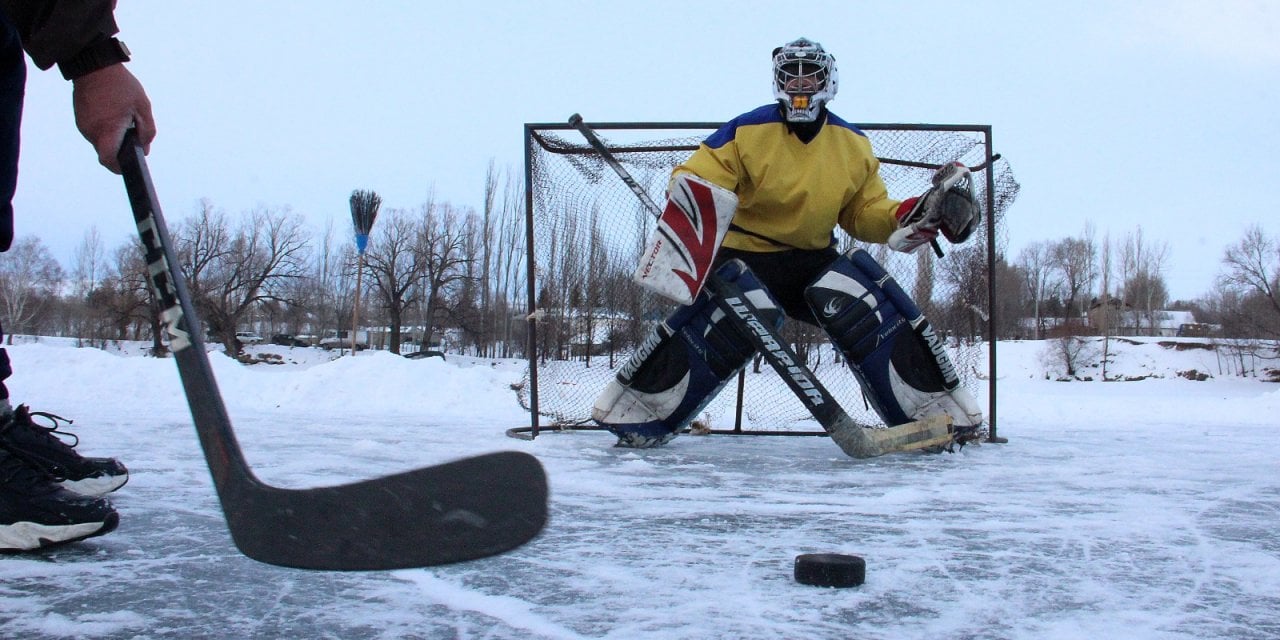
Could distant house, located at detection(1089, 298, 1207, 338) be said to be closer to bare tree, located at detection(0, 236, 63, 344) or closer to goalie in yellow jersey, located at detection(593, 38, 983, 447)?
goalie in yellow jersey, located at detection(593, 38, 983, 447)

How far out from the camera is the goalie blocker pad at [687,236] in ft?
8.96

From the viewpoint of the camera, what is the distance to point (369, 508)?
99cm

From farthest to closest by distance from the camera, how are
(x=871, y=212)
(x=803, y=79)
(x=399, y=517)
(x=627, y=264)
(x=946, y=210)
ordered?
(x=627, y=264)
(x=871, y=212)
(x=803, y=79)
(x=946, y=210)
(x=399, y=517)

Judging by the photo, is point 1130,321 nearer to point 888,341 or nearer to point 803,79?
point 888,341

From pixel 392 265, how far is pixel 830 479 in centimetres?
2837

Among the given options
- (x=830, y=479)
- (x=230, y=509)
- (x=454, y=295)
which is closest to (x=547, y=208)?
(x=830, y=479)

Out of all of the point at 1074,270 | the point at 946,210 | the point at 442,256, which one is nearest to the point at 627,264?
the point at 946,210

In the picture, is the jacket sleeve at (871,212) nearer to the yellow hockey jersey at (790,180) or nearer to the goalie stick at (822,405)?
the yellow hockey jersey at (790,180)

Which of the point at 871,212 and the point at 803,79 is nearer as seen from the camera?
the point at 803,79

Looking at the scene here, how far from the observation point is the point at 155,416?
3887 millimetres

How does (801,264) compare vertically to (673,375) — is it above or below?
above

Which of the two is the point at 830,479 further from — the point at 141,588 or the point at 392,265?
the point at 392,265

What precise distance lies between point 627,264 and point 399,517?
3223mm

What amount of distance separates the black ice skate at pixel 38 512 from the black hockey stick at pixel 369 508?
411mm
